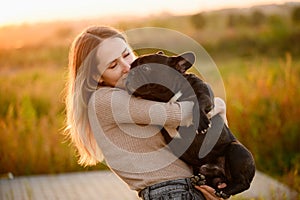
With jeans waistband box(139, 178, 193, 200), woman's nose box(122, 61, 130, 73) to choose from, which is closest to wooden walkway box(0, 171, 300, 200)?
jeans waistband box(139, 178, 193, 200)

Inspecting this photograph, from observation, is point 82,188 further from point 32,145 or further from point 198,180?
point 198,180

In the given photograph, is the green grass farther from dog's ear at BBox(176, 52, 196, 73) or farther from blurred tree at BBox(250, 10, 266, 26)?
blurred tree at BBox(250, 10, 266, 26)

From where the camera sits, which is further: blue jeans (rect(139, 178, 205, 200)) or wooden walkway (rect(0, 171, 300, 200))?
wooden walkway (rect(0, 171, 300, 200))

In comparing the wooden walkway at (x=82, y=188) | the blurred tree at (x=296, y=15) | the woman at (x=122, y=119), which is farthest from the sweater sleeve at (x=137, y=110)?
the blurred tree at (x=296, y=15)

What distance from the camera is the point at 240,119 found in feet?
21.3

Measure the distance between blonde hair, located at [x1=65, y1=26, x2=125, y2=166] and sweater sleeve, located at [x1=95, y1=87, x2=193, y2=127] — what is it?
0.40 feet

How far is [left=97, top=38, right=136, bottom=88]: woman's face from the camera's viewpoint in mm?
2785

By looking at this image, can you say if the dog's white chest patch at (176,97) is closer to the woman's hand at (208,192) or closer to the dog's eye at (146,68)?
the dog's eye at (146,68)

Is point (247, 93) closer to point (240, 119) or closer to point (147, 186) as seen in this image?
point (240, 119)

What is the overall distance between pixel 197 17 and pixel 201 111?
18.3m

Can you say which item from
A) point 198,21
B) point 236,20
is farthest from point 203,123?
point 236,20

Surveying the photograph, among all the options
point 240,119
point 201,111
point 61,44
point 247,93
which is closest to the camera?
point 201,111

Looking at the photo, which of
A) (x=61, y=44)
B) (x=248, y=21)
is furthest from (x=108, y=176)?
(x=248, y=21)

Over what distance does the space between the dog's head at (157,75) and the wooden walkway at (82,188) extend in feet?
6.31
